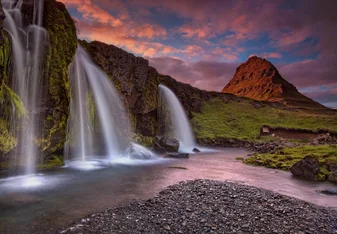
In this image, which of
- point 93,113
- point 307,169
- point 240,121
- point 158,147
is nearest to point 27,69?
point 93,113

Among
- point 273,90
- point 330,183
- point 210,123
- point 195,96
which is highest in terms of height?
point 273,90

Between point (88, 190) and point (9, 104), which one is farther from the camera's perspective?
point (9, 104)

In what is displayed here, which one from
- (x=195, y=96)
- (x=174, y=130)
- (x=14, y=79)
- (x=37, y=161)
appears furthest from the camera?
(x=195, y=96)

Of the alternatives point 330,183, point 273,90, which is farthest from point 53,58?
point 273,90

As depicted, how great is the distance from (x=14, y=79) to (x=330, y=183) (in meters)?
26.0

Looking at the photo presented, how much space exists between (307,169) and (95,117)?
25.2 metres

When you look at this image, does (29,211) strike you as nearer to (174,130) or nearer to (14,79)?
(14,79)

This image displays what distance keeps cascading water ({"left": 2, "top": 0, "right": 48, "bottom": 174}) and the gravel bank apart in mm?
12352

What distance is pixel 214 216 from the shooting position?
9633 millimetres

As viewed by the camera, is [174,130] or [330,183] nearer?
[330,183]

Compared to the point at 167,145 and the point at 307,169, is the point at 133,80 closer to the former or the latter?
the point at 167,145

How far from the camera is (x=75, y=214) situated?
10.1 meters

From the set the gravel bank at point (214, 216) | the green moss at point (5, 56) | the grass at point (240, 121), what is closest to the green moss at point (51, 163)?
the green moss at point (5, 56)

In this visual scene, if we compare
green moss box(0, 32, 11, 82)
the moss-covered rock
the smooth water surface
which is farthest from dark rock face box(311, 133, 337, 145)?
green moss box(0, 32, 11, 82)
